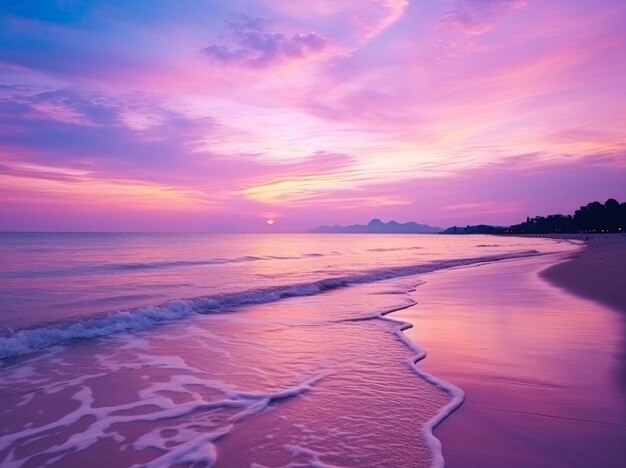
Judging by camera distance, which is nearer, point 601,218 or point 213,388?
point 213,388

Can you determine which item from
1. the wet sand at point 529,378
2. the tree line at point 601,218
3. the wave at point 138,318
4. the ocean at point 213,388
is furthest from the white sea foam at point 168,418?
the tree line at point 601,218

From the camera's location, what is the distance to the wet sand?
4125 millimetres

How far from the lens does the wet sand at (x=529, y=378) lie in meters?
4.12

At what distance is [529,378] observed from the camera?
243 inches

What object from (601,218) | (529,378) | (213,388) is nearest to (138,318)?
(213,388)

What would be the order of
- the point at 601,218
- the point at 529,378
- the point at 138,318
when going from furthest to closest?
1. the point at 601,218
2. the point at 138,318
3. the point at 529,378

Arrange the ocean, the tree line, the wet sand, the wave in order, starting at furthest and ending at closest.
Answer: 1. the tree line
2. the wave
3. the ocean
4. the wet sand

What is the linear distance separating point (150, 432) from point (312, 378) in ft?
8.14

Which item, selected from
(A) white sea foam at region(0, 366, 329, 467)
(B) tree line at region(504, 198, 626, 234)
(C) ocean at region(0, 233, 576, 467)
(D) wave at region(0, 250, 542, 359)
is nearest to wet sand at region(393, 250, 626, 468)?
(C) ocean at region(0, 233, 576, 467)

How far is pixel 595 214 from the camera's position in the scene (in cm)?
14888

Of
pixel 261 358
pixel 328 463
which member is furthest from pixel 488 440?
pixel 261 358

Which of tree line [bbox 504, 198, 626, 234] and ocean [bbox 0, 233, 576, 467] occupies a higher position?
tree line [bbox 504, 198, 626, 234]

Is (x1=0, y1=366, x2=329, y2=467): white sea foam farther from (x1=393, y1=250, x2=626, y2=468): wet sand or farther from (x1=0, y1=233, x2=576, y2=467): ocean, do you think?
(x1=393, y1=250, x2=626, y2=468): wet sand

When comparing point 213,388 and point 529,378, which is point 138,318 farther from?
point 529,378
